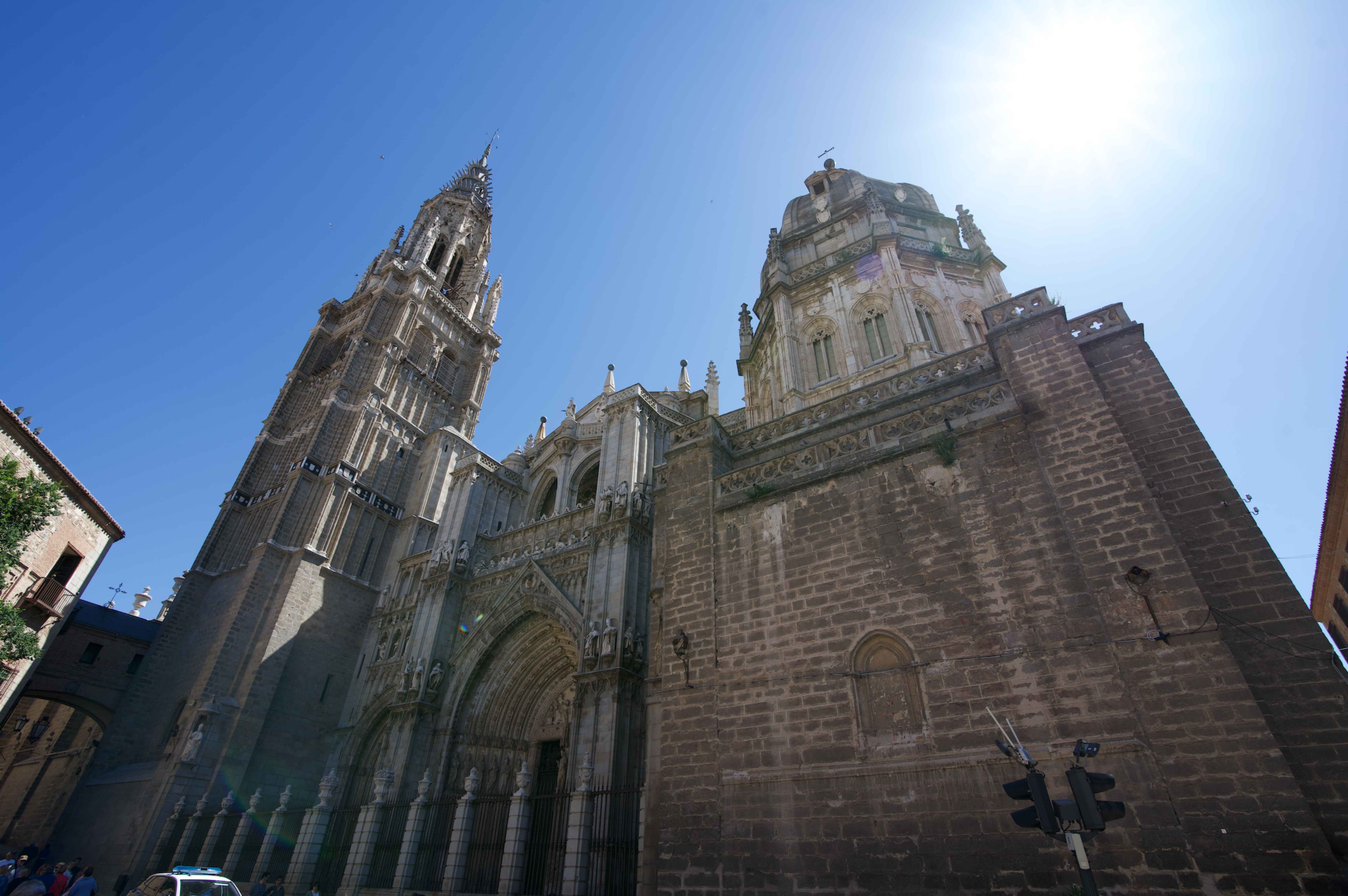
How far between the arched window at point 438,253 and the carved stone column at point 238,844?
92.2 ft

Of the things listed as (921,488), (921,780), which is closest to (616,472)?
(921,488)

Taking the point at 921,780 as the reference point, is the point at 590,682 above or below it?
above

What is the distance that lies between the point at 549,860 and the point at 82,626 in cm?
1660

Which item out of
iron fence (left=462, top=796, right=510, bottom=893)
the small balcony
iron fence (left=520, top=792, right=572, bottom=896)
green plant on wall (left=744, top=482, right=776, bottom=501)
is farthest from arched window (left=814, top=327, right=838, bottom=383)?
the small balcony

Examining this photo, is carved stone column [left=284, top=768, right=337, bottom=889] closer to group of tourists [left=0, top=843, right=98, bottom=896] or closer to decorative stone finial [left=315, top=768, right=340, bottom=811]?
decorative stone finial [left=315, top=768, right=340, bottom=811]

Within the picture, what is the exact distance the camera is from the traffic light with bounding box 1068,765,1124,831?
15.1 feet

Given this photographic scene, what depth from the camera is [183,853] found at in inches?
595

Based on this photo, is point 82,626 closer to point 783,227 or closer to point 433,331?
point 433,331

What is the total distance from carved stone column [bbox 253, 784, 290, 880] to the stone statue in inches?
115

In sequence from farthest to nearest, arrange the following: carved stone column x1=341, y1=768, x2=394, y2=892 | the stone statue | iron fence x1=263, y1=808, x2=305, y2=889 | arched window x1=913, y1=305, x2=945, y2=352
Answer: the stone statue < arched window x1=913, y1=305, x2=945, y2=352 < iron fence x1=263, y1=808, x2=305, y2=889 < carved stone column x1=341, y1=768, x2=394, y2=892

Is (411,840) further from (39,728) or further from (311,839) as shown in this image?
(39,728)

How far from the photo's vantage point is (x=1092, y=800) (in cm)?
467

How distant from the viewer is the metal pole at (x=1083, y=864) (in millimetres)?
4574

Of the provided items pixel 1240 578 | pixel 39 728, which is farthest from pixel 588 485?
pixel 39 728
